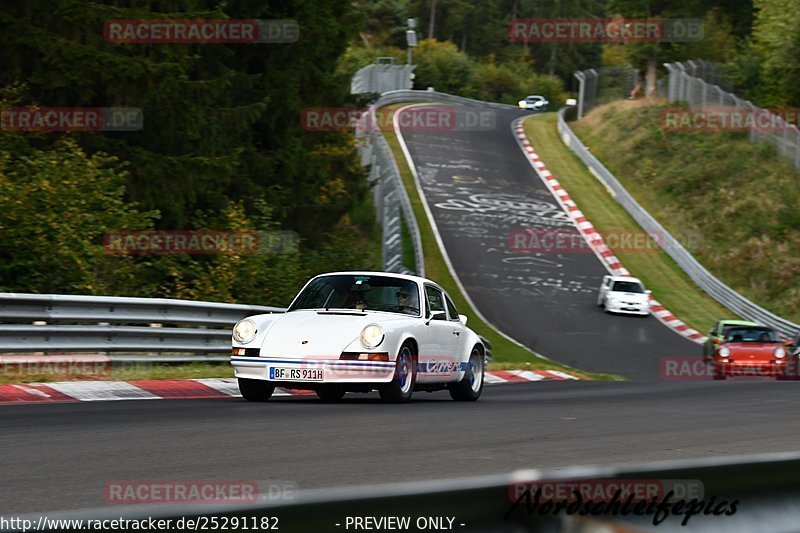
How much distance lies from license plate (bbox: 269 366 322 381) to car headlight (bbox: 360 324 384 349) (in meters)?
0.52

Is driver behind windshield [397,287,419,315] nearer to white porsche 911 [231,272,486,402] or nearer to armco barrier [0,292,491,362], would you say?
white porsche 911 [231,272,486,402]

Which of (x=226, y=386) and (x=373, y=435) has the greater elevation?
(x=373, y=435)

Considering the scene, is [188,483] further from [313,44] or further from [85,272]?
[313,44]

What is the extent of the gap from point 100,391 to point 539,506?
9.93 meters

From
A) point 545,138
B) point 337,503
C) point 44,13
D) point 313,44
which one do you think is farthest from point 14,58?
point 545,138

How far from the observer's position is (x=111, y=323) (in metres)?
15.6

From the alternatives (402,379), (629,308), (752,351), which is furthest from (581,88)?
(402,379)

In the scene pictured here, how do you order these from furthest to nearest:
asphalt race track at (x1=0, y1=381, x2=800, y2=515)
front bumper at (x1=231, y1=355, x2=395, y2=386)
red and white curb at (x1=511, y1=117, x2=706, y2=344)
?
red and white curb at (x1=511, y1=117, x2=706, y2=344) → front bumper at (x1=231, y1=355, x2=395, y2=386) → asphalt race track at (x1=0, y1=381, x2=800, y2=515)

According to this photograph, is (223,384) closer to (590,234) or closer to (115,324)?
(115,324)

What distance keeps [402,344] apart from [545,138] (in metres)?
53.9

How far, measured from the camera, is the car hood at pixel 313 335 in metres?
12.1

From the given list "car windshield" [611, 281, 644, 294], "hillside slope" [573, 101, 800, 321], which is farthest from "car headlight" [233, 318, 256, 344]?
"hillside slope" [573, 101, 800, 321]

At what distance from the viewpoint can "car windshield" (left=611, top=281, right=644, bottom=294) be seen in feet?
122

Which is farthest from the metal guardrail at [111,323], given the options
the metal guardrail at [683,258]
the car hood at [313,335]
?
the metal guardrail at [683,258]
